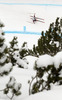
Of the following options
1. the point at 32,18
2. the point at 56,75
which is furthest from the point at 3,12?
the point at 56,75

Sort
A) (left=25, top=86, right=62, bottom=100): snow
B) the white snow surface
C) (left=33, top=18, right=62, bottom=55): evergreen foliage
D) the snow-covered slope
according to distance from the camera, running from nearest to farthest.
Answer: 1. (left=25, top=86, right=62, bottom=100): snow
2. the white snow surface
3. (left=33, top=18, right=62, bottom=55): evergreen foliage
4. the snow-covered slope

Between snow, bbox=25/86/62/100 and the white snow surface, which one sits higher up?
the white snow surface

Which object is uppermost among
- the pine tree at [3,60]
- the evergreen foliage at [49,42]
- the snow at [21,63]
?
the pine tree at [3,60]

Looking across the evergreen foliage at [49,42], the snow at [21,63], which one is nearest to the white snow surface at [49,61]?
the snow at [21,63]

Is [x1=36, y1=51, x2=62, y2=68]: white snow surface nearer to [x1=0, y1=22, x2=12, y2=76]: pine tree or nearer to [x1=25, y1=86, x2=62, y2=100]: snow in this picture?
[x1=25, y1=86, x2=62, y2=100]: snow

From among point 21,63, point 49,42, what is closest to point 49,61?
point 21,63

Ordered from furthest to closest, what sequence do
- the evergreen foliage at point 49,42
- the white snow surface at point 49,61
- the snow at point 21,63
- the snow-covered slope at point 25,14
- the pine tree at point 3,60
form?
the snow-covered slope at point 25,14 → the evergreen foliage at point 49,42 → the snow at point 21,63 → the pine tree at point 3,60 → the white snow surface at point 49,61

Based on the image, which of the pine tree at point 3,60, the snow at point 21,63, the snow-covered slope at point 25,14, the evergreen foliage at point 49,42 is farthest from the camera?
the snow-covered slope at point 25,14

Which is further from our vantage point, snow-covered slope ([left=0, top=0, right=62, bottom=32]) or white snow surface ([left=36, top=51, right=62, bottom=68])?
snow-covered slope ([left=0, top=0, right=62, bottom=32])

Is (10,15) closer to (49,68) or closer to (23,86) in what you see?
(23,86)

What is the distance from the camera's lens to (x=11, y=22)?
10.9 m

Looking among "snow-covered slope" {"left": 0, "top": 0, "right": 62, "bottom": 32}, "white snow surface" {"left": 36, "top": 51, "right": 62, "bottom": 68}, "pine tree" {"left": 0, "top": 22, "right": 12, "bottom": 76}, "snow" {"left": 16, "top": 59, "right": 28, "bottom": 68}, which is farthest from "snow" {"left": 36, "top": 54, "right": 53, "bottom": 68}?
"snow-covered slope" {"left": 0, "top": 0, "right": 62, "bottom": 32}

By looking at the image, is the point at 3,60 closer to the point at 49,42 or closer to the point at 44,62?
the point at 44,62

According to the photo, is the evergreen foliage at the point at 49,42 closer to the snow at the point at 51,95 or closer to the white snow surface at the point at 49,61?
the white snow surface at the point at 49,61
